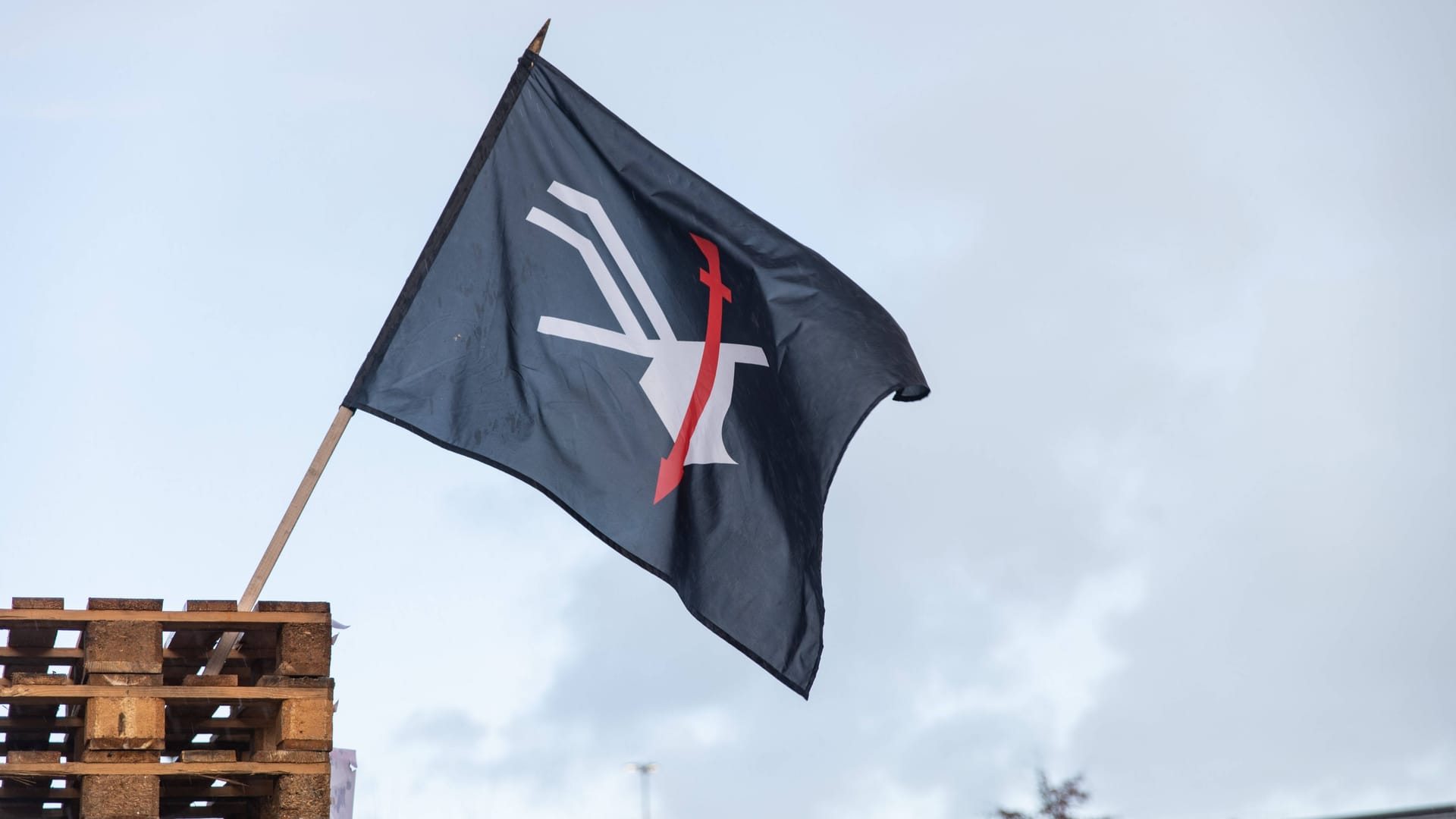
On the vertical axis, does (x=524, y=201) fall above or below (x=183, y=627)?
above

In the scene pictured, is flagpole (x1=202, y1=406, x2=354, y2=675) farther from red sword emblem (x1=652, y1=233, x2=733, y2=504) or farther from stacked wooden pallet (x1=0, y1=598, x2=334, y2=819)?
red sword emblem (x1=652, y1=233, x2=733, y2=504)

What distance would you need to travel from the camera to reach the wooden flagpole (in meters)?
5.62

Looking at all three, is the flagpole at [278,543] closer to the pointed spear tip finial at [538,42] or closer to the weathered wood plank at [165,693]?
the weathered wood plank at [165,693]

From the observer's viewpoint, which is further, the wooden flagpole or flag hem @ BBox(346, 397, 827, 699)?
flag hem @ BBox(346, 397, 827, 699)

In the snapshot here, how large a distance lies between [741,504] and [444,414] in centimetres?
145

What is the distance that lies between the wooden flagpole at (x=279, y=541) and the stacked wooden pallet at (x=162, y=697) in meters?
0.08

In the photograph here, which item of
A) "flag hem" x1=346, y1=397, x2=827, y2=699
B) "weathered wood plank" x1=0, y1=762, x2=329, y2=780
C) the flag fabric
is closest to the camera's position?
"weathered wood plank" x1=0, y1=762, x2=329, y2=780

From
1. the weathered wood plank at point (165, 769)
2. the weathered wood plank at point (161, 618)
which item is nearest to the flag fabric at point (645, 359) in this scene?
the weathered wood plank at point (161, 618)

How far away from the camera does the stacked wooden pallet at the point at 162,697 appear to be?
523 cm

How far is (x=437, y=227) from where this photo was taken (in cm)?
671

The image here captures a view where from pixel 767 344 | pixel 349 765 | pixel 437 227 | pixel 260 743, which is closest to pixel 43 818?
pixel 260 743

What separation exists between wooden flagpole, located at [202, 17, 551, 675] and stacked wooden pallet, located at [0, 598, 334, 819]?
8cm

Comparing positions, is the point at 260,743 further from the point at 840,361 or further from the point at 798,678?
the point at 840,361

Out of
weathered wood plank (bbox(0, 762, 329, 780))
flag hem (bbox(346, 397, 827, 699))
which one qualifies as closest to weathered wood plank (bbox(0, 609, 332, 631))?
weathered wood plank (bbox(0, 762, 329, 780))
